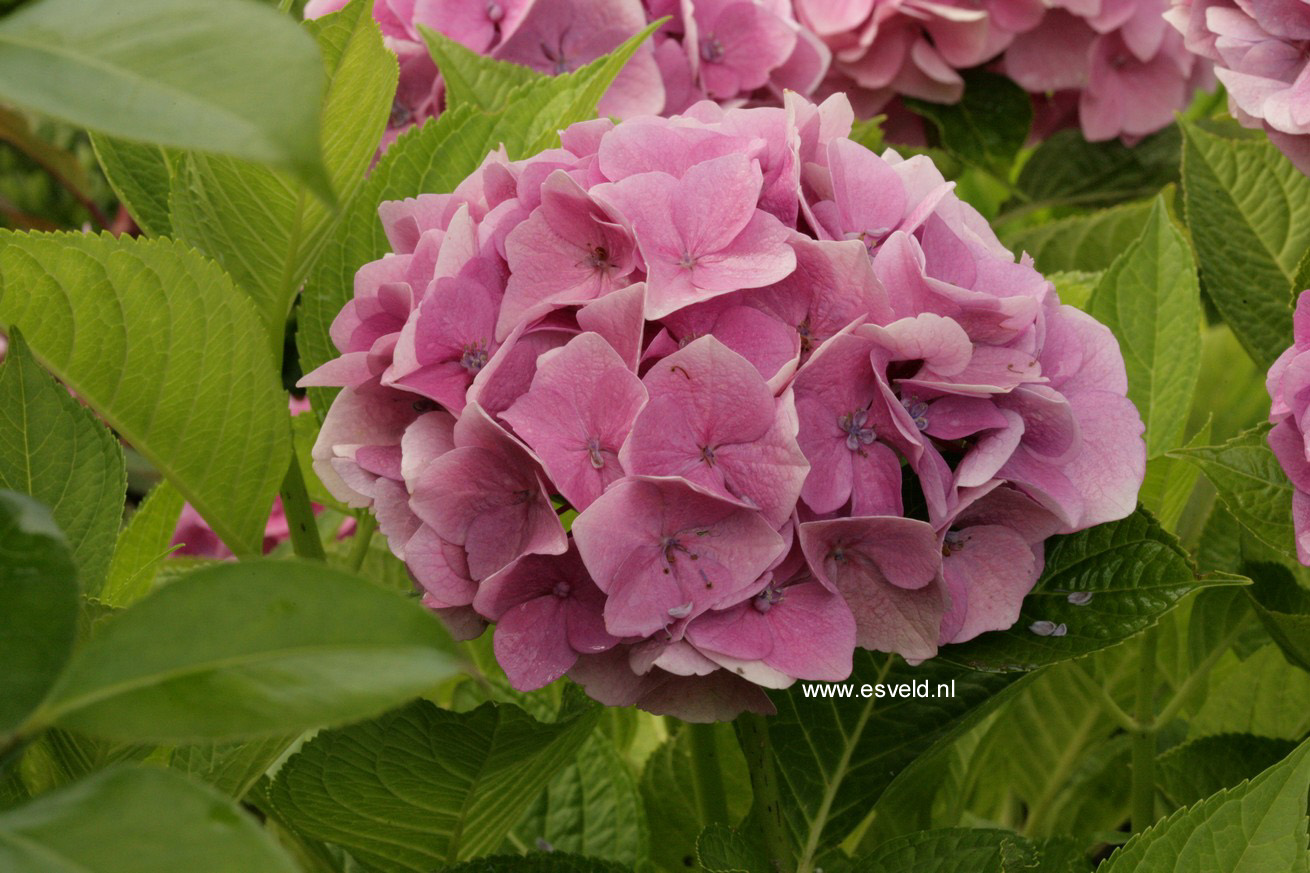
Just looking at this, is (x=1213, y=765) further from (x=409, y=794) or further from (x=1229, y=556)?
(x=409, y=794)

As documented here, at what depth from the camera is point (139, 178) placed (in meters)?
0.66

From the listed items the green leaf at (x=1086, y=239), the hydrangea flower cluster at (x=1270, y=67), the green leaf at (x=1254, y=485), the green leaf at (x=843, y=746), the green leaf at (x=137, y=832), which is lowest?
the green leaf at (x=1086, y=239)

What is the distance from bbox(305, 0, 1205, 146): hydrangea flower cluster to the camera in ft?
2.88

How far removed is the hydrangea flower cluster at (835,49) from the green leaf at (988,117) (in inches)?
0.9

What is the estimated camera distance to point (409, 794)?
21.2 inches

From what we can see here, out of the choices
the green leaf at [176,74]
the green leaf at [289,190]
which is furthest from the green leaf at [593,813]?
the green leaf at [176,74]

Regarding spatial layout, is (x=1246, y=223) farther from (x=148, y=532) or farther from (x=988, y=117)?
(x=148, y=532)

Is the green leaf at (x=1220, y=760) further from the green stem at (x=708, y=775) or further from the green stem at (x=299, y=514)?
the green stem at (x=299, y=514)

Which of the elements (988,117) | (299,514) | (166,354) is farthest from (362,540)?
(988,117)

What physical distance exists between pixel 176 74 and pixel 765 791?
407 mm

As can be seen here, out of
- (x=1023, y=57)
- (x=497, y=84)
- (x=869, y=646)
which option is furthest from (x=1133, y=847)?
(x=1023, y=57)

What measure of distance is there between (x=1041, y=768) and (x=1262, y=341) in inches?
12.3

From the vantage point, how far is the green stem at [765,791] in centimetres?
54

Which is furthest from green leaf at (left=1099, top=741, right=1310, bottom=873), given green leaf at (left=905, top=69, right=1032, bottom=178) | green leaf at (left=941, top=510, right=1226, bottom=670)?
green leaf at (left=905, top=69, right=1032, bottom=178)
